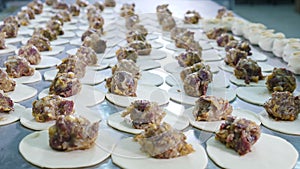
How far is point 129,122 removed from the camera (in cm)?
184

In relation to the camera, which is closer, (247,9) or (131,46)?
(131,46)

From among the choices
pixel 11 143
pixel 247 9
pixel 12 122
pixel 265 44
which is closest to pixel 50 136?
pixel 11 143

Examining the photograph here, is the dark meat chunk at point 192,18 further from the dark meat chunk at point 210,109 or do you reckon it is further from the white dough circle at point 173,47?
the dark meat chunk at point 210,109

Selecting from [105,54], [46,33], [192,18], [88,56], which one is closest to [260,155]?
[88,56]

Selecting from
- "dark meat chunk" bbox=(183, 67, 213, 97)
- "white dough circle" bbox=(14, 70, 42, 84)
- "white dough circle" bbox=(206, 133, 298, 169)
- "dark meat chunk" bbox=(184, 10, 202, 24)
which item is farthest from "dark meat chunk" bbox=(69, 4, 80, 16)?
"white dough circle" bbox=(206, 133, 298, 169)

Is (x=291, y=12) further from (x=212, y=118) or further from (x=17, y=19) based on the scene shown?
(x=212, y=118)

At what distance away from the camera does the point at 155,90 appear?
7.48 ft

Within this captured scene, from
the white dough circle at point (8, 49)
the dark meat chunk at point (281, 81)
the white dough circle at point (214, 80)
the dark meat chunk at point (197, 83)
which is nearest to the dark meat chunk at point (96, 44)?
the white dough circle at point (8, 49)

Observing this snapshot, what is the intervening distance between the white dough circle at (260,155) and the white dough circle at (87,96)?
0.68 meters

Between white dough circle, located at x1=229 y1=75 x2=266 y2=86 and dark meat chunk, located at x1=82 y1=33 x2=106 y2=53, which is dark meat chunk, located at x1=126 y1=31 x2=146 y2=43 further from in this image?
white dough circle, located at x1=229 y1=75 x2=266 y2=86

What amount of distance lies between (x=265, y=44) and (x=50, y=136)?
6.72 ft

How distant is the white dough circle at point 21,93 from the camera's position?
2.14 meters

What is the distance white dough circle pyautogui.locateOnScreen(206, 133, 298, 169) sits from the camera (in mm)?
1527

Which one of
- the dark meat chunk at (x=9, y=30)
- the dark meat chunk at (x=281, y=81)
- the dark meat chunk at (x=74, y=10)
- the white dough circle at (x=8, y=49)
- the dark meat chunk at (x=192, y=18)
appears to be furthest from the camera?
the dark meat chunk at (x=74, y=10)
